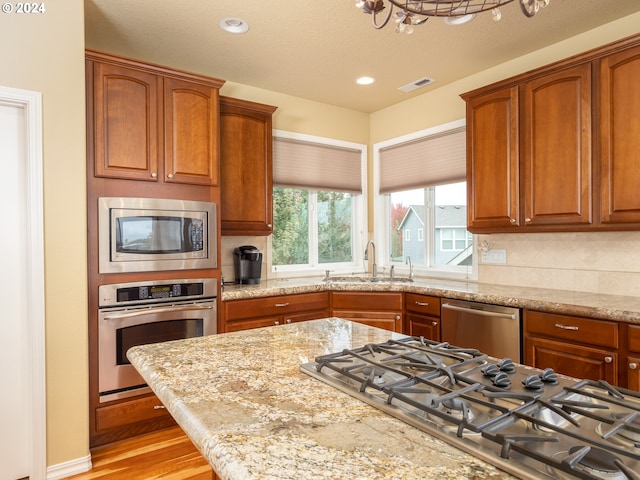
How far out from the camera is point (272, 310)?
3.12m

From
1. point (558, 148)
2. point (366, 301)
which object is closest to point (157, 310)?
point (366, 301)

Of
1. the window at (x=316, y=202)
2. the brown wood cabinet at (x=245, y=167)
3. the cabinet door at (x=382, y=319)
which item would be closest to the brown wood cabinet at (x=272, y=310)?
the cabinet door at (x=382, y=319)

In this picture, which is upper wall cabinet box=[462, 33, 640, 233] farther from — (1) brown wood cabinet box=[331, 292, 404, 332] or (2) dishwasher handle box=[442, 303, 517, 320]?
(1) brown wood cabinet box=[331, 292, 404, 332]

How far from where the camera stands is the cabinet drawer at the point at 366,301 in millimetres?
3314

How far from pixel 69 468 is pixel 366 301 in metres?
2.23

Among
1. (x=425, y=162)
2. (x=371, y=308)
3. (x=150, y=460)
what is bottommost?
(x=150, y=460)

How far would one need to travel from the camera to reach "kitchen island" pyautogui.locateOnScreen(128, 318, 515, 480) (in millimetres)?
665

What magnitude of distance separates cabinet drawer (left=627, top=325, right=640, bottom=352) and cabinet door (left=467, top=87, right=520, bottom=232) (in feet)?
3.20

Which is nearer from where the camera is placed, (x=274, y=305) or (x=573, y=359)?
(x=573, y=359)

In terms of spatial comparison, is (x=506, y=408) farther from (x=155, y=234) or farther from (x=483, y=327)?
(x=155, y=234)

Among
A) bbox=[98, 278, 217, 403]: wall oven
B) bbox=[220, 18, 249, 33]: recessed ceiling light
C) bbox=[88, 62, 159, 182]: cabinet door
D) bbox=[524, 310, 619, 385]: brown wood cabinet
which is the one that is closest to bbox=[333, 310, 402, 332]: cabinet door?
bbox=[524, 310, 619, 385]: brown wood cabinet

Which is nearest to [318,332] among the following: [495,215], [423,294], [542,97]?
[423,294]

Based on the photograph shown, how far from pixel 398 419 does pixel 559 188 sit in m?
2.31

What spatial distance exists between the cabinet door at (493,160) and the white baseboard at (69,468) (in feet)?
9.78
